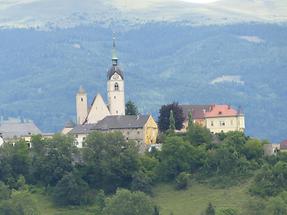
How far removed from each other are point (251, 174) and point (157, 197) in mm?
7554

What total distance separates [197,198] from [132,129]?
13.8m

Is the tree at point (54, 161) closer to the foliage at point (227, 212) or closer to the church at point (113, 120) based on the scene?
the church at point (113, 120)

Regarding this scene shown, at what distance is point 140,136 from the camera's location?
13912cm

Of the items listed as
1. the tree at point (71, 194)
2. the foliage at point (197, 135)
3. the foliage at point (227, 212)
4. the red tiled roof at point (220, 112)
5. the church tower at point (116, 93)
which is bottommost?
the foliage at point (227, 212)

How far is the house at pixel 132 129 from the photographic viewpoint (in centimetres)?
13862

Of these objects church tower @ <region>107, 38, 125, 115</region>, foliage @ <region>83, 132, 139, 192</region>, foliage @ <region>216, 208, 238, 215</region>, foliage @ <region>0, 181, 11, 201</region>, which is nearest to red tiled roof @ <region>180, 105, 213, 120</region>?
church tower @ <region>107, 38, 125, 115</region>

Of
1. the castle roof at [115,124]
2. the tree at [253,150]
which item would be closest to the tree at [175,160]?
the tree at [253,150]

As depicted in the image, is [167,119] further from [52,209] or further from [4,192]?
[4,192]

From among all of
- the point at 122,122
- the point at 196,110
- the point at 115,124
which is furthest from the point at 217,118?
the point at 115,124

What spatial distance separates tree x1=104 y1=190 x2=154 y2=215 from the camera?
122 meters

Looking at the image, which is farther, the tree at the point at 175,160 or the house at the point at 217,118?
the house at the point at 217,118

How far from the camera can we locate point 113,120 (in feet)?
462

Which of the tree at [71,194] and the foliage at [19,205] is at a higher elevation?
the tree at [71,194]

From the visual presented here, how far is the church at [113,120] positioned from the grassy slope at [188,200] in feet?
27.9
